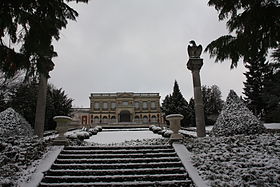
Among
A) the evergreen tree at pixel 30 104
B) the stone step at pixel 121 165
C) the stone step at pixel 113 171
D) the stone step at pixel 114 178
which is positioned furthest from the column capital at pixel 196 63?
the evergreen tree at pixel 30 104

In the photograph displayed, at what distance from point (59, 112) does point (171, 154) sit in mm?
17520

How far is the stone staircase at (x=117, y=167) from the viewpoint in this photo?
5855 millimetres

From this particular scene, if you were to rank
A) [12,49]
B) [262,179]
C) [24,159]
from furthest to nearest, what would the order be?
[24,159], [262,179], [12,49]

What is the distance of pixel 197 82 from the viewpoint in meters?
12.4

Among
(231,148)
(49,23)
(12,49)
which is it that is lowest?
(231,148)

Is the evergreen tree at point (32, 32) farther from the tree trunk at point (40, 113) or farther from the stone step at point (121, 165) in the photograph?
the tree trunk at point (40, 113)

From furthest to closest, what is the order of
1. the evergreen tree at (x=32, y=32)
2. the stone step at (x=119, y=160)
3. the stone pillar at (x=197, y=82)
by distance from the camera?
the stone pillar at (x=197, y=82), the stone step at (x=119, y=160), the evergreen tree at (x=32, y=32)

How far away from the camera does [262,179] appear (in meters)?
5.26

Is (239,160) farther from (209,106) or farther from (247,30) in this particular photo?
(209,106)

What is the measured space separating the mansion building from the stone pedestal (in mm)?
41574

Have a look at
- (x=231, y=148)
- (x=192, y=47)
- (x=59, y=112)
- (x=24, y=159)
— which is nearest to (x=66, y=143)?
(x=24, y=159)

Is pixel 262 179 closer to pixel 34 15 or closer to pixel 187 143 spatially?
pixel 187 143

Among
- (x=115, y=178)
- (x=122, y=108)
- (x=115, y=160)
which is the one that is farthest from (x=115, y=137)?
(x=122, y=108)

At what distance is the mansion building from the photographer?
53844mm
